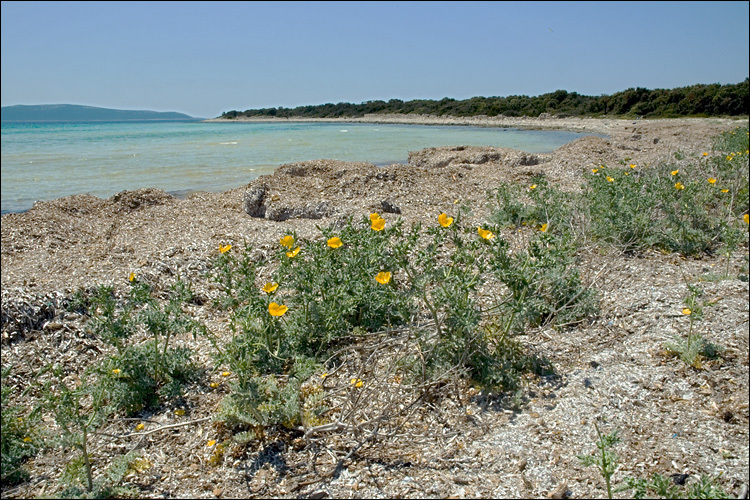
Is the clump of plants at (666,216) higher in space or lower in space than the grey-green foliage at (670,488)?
higher

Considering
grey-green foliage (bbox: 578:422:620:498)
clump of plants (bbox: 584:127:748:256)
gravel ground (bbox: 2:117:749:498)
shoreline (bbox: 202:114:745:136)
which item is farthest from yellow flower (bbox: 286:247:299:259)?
shoreline (bbox: 202:114:745:136)

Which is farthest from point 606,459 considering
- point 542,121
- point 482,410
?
point 542,121

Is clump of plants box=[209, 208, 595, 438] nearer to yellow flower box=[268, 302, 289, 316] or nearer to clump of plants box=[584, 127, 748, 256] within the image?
yellow flower box=[268, 302, 289, 316]

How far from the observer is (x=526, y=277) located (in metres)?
2.79

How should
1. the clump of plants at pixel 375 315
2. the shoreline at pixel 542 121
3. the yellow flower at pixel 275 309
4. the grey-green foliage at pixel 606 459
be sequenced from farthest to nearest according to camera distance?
the shoreline at pixel 542 121, the yellow flower at pixel 275 309, the clump of plants at pixel 375 315, the grey-green foliage at pixel 606 459

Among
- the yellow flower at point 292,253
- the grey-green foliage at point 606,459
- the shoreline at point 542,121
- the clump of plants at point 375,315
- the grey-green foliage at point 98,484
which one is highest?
the shoreline at point 542,121

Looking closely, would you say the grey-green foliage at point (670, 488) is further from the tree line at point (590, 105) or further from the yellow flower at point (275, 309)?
the tree line at point (590, 105)

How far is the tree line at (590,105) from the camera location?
28631 millimetres

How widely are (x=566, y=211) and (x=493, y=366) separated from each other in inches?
118

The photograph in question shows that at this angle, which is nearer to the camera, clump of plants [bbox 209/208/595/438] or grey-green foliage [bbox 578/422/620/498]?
grey-green foliage [bbox 578/422/620/498]

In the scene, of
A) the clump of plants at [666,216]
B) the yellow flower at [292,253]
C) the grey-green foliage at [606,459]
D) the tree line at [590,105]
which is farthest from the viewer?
the tree line at [590,105]

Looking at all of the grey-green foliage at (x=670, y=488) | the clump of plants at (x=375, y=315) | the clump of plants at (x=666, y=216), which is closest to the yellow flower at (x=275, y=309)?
the clump of plants at (x=375, y=315)

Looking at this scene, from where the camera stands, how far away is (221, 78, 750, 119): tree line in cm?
2863

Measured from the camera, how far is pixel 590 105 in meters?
42.7
